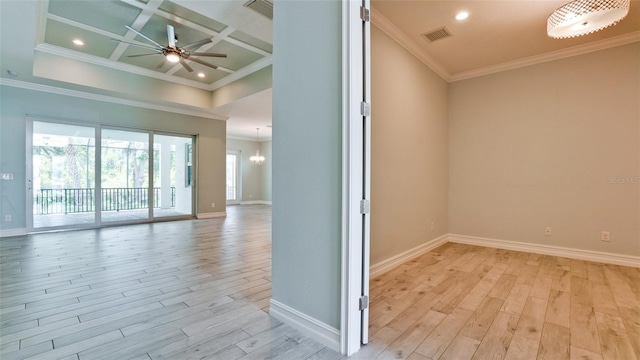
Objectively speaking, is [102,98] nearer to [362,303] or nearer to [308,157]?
[308,157]

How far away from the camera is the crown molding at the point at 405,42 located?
299 cm

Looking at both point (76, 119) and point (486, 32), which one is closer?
point (486, 32)

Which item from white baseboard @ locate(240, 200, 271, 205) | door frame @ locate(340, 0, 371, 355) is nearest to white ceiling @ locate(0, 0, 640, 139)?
door frame @ locate(340, 0, 371, 355)

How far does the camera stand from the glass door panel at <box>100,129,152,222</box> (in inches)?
235

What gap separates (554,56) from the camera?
3828 millimetres

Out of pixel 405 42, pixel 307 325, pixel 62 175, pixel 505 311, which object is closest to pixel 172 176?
pixel 62 175

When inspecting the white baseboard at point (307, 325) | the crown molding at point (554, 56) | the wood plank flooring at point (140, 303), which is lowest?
the wood plank flooring at point (140, 303)


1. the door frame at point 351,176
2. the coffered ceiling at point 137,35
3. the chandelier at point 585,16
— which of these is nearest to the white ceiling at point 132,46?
the coffered ceiling at point 137,35

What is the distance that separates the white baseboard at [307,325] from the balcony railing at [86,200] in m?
5.68

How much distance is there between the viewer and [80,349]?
1.70 metres

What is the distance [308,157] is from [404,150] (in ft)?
6.56

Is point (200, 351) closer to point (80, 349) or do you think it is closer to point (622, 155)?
point (80, 349)

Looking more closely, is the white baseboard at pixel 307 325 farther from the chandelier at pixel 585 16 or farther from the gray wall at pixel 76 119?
the gray wall at pixel 76 119

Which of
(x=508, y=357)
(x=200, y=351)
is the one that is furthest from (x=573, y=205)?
(x=200, y=351)
